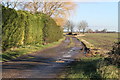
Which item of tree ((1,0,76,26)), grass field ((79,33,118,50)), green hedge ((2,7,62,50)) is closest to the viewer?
green hedge ((2,7,62,50))

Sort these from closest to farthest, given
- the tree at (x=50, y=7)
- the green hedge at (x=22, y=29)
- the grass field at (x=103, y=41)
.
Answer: the green hedge at (x=22, y=29) < the grass field at (x=103, y=41) < the tree at (x=50, y=7)

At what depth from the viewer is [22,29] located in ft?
45.8

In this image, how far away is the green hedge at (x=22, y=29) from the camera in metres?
11.1

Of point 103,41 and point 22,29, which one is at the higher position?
point 22,29

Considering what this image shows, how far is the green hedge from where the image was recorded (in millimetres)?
11109

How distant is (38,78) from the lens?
548 cm

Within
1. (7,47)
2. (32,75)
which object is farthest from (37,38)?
(32,75)

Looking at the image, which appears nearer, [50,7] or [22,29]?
[22,29]

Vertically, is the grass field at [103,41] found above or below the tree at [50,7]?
below

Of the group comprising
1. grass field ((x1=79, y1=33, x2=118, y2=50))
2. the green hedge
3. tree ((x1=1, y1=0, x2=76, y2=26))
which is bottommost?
grass field ((x1=79, y1=33, x2=118, y2=50))

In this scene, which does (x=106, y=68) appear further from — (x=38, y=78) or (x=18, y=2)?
→ (x=18, y=2)

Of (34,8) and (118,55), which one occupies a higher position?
(34,8)

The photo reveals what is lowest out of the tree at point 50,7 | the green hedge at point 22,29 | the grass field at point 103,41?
the grass field at point 103,41

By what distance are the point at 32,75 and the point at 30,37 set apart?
10.5 m
